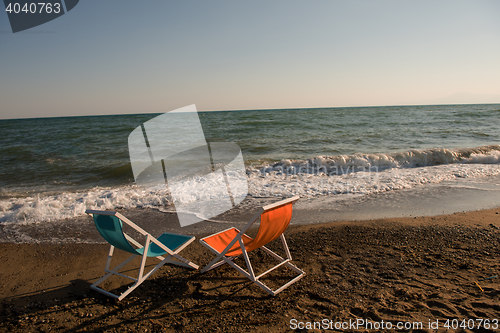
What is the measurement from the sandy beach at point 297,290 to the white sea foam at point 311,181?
201 centimetres

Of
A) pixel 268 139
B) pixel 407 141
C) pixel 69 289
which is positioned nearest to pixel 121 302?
pixel 69 289

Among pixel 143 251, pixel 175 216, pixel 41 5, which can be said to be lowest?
pixel 175 216

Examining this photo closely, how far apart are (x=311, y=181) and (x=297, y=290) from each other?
534cm

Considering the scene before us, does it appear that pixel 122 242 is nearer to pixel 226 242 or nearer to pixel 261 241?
pixel 226 242

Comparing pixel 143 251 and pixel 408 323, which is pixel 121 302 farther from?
pixel 408 323

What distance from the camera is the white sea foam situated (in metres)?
6.24

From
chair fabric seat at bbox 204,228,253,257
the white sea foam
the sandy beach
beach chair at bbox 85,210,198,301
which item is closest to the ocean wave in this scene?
the white sea foam

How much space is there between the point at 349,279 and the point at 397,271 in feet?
2.07

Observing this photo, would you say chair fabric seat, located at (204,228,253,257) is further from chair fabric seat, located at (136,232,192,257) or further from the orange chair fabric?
chair fabric seat, located at (136,232,192,257)

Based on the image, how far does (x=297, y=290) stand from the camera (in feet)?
9.88

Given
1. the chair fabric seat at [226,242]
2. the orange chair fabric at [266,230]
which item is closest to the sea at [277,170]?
the chair fabric seat at [226,242]

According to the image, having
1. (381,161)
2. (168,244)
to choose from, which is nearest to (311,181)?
(381,161)

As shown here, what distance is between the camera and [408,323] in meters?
2.39

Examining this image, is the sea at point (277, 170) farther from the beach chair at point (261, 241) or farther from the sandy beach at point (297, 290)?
the beach chair at point (261, 241)
